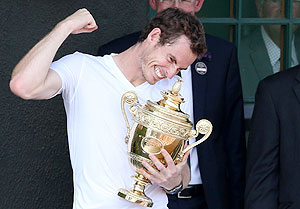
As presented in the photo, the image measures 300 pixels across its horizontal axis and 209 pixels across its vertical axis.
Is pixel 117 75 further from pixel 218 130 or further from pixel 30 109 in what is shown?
pixel 30 109

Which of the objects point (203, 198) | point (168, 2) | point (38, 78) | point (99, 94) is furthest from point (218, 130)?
point (38, 78)

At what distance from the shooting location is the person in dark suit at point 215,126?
343 cm

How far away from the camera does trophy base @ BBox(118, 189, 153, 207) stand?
2.77 metres

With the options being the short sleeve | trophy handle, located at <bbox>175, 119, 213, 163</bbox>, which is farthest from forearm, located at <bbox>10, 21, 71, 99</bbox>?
trophy handle, located at <bbox>175, 119, 213, 163</bbox>

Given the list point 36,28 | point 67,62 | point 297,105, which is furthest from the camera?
point 36,28

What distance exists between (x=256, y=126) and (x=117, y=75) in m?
0.66

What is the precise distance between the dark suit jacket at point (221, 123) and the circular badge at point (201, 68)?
0.06 ft

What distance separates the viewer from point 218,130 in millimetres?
3531

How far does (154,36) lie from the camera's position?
2.89 m

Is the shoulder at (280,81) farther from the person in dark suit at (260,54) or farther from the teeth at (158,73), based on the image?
the person in dark suit at (260,54)

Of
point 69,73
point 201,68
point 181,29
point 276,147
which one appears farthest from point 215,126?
point 69,73

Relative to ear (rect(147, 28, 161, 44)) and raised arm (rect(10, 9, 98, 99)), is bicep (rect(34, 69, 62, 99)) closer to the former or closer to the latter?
raised arm (rect(10, 9, 98, 99))

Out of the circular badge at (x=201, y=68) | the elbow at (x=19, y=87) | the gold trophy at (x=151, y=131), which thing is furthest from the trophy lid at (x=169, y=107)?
the circular badge at (x=201, y=68)

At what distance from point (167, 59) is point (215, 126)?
75 cm
